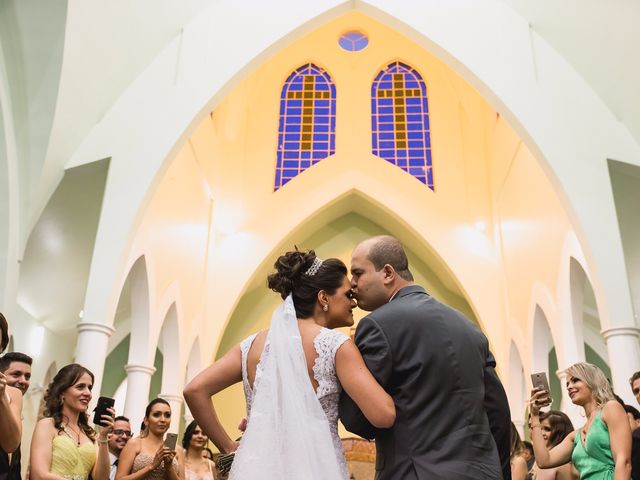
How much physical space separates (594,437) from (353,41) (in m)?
14.5

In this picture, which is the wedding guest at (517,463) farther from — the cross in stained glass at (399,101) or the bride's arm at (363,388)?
the cross in stained glass at (399,101)

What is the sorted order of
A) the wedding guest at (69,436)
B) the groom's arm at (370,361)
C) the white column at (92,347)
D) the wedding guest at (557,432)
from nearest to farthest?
the groom's arm at (370,361) < the wedding guest at (69,436) < the wedding guest at (557,432) < the white column at (92,347)

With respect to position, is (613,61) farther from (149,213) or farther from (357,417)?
(357,417)

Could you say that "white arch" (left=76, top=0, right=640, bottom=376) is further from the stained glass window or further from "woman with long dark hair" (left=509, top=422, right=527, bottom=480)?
the stained glass window

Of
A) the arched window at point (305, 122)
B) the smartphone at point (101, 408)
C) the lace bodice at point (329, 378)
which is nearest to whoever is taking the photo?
the lace bodice at point (329, 378)

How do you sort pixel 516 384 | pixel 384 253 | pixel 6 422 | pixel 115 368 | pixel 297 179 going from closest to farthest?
pixel 384 253
pixel 6 422
pixel 516 384
pixel 297 179
pixel 115 368

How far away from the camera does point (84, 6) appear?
821 cm

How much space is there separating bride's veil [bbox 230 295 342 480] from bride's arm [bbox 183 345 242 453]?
0.13m

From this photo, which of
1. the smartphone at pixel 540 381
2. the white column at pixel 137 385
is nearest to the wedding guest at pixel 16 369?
the smartphone at pixel 540 381

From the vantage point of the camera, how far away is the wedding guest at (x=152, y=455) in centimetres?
473

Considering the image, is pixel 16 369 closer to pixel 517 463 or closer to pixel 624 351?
pixel 517 463

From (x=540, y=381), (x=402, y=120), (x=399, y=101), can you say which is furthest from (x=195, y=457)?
(x=399, y=101)

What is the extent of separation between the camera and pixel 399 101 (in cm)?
1694

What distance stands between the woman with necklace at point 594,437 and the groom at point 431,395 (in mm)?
1460
